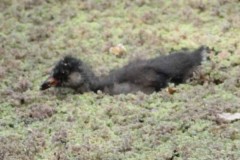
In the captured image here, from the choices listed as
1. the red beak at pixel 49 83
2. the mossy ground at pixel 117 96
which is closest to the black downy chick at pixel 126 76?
the red beak at pixel 49 83

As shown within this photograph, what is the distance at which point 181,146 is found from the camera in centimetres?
617

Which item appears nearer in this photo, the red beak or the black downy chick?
the black downy chick

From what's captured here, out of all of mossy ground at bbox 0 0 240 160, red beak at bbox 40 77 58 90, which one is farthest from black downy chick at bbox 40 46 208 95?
mossy ground at bbox 0 0 240 160

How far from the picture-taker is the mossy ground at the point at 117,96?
20.8ft

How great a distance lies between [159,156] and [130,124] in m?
0.92

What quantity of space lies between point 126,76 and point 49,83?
963 mm

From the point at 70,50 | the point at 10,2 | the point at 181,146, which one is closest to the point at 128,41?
the point at 70,50

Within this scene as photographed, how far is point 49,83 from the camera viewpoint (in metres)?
8.15

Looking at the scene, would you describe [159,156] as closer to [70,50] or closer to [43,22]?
[70,50]

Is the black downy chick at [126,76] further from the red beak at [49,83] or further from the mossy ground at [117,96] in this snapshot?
the mossy ground at [117,96]

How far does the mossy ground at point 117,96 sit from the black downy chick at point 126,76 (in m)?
0.16

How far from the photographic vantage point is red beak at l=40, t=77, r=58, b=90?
812 cm

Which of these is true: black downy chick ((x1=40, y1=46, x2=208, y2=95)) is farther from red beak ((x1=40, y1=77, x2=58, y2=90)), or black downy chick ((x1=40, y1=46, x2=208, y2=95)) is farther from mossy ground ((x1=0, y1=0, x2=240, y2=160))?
mossy ground ((x1=0, y1=0, x2=240, y2=160))

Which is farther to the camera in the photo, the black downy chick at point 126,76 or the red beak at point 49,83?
the red beak at point 49,83
